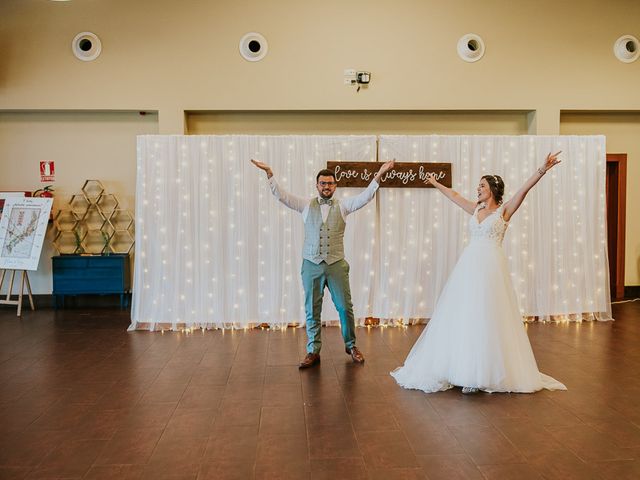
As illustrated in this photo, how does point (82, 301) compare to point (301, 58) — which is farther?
point (82, 301)

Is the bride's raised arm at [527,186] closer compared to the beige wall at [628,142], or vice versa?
the bride's raised arm at [527,186]

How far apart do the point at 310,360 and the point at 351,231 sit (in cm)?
210

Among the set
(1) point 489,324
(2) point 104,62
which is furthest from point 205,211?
(1) point 489,324

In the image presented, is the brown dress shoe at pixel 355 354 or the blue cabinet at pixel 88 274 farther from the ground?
the blue cabinet at pixel 88 274

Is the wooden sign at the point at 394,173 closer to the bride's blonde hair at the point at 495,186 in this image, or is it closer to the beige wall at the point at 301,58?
the beige wall at the point at 301,58

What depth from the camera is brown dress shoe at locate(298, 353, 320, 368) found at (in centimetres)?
453

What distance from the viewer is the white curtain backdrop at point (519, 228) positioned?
6.38 m

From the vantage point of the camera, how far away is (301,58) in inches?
281

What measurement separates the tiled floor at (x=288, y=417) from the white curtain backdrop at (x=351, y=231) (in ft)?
3.13

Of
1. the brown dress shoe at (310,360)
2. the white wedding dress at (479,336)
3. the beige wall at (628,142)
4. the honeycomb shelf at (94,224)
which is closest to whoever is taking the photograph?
the white wedding dress at (479,336)

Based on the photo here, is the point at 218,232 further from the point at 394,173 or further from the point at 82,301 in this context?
the point at 82,301

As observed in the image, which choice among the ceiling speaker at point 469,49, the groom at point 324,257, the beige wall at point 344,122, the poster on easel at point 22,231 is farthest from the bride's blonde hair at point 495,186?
the poster on easel at point 22,231

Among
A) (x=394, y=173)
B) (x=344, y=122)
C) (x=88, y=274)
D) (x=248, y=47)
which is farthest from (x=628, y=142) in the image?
(x=88, y=274)

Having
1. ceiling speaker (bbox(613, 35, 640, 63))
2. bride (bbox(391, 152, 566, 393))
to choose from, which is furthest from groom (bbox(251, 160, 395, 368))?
ceiling speaker (bbox(613, 35, 640, 63))
